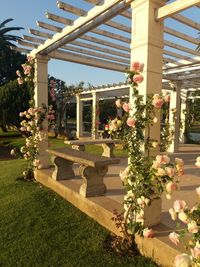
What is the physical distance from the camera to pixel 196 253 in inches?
70.4

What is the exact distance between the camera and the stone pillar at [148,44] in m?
3.14

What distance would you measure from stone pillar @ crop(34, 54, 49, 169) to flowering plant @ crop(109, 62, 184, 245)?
139 inches

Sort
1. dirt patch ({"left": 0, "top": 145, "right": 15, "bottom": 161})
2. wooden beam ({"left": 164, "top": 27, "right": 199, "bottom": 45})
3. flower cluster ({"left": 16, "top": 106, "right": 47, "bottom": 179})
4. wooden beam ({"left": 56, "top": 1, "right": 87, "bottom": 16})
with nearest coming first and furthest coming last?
wooden beam ({"left": 56, "top": 1, "right": 87, "bottom": 16})
wooden beam ({"left": 164, "top": 27, "right": 199, "bottom": 45})
flower cluster ({"left": 16, "top": 106, "right": 47, "bottom": 179})
dirt patch ({"left": 0, "top": 145, "right": 15, "bottom": 161})

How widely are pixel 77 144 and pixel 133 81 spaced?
470cm

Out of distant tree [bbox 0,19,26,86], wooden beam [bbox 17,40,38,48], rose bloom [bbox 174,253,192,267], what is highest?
distant tree [bbox 0,19,26,86]

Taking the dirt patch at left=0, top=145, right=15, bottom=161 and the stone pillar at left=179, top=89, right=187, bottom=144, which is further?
the stone pillar at left=179, top=89, right=187, bottom=144

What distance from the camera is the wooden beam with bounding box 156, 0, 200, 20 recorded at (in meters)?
2.91

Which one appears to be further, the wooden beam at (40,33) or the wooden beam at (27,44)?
the wooden beam at (27,44)

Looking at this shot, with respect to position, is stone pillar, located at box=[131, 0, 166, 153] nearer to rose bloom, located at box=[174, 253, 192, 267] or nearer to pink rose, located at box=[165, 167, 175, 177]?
pink rose, located at box=[165, 167, 175, 177]

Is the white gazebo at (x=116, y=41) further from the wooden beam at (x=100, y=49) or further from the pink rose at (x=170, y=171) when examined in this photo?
the pink rose at (x=170, y=171)

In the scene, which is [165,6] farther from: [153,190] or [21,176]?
[21,176]

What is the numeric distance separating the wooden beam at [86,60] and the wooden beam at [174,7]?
350 centimetres

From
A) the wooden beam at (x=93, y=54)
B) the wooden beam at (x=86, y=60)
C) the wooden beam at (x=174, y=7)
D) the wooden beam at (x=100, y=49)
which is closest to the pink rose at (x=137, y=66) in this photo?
the wooden beam at (x=174, y=7)

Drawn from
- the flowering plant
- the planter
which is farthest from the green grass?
the flowering plant
